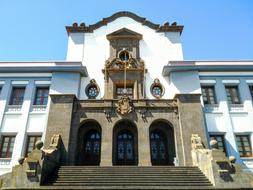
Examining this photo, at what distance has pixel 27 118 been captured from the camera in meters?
16.2

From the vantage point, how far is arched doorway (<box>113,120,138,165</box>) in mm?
15305

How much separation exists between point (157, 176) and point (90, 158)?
6044 millimetres

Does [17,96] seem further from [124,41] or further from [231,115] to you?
[231,115]

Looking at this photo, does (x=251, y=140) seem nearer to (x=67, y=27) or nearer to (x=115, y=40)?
(x=115, y=40)

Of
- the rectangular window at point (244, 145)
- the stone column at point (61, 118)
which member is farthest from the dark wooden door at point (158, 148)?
the stone column at point (61, 118)

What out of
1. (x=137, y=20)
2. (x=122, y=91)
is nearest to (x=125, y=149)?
(x=122, y=91)

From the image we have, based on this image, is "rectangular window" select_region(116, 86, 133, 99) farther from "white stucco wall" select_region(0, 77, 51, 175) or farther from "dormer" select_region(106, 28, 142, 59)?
"white stucco wall" select_region(0, 77, 51, 175)

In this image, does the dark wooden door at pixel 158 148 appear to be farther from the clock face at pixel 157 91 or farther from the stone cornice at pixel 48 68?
the stone cornice at pixel 48 68

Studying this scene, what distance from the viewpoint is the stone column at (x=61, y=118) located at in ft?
47.6

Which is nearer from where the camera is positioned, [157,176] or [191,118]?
[157,176]

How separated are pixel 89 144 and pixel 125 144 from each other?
277cm

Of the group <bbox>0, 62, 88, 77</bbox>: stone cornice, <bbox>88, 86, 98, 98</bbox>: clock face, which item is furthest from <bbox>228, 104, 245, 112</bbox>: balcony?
<bbox>0, 62, 88, 77</bbox>: stone cornice

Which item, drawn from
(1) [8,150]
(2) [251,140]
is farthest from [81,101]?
(2) [251,140]

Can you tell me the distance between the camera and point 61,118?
1530cm
